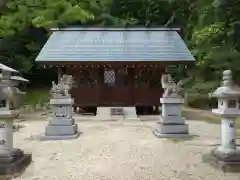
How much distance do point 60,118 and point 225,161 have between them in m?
5.93

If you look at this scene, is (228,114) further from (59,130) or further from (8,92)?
(59,130)

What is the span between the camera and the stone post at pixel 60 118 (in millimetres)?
11227

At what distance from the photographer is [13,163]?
7.20 metres

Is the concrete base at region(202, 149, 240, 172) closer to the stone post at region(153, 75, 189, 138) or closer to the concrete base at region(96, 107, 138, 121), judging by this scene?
the stone post at region(153, 75, 189, 138)

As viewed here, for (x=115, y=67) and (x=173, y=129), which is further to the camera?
(x=115, y=67)

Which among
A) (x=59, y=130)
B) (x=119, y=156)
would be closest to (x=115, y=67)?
(x=59, y=130)

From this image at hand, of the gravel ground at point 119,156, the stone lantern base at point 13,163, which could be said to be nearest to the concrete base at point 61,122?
the gravel ground at point 119,156

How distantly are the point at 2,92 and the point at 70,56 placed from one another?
9.76m

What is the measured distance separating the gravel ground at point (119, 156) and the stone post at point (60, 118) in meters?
0.44

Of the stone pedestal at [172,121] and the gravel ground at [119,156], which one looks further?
the stone pedestal at [172,121]

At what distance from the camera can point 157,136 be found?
442 inches

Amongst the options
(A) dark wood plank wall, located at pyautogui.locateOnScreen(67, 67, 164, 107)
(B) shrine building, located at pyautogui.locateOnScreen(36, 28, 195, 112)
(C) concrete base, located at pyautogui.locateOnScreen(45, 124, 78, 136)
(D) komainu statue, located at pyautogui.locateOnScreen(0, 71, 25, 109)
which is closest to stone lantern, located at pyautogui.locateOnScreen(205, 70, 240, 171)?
(D) komainu statue, located at pyautogui.locateOnScreen(0, 71, 25, 109)

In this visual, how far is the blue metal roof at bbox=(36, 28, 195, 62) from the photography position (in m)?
17.0

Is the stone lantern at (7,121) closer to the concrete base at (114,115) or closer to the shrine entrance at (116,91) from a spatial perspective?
the concrete base at (114,115)
